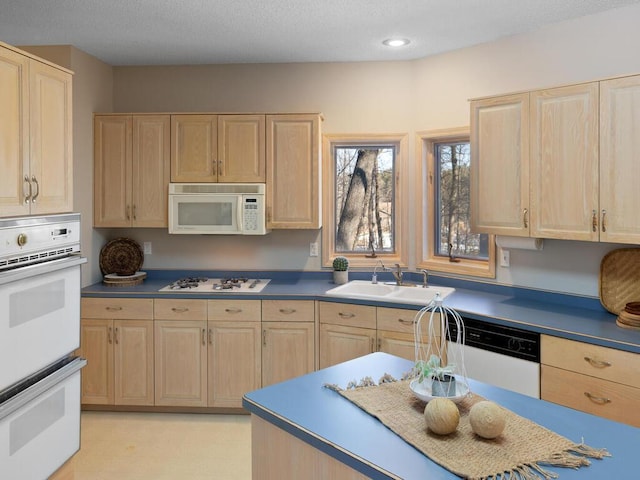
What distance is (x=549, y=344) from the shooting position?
8.79ft

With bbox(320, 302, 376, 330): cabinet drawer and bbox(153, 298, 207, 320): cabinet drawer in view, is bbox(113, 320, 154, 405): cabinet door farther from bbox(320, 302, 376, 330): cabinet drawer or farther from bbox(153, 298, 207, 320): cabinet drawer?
bbox(320, 302, 376, 330): cabinet drawer

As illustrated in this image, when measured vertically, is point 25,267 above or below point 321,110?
below

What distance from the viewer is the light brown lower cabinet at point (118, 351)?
3686 millimetres

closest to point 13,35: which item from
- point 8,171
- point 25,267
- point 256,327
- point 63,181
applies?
point 63,181

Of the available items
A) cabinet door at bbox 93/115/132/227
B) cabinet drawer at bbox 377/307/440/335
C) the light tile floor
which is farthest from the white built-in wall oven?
cabinet drawer at bbox 377/307/440/335

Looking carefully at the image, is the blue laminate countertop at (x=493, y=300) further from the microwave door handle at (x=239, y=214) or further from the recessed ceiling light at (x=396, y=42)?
the recessed ceiling light at (x=396, y=42)

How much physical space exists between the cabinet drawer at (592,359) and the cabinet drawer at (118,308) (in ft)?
8.38

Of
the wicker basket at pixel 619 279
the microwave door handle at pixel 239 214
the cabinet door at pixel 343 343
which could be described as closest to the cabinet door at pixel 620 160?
the wicker basket at pixel 619 279

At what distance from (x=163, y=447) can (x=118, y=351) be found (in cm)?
79

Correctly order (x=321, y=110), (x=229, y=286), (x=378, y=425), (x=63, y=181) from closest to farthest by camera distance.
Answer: (x=378, y=425)
(x=63, y=181)
(x=229, y=286)
(x=321, y=110)

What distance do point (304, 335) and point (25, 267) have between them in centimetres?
190

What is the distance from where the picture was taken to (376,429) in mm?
1472

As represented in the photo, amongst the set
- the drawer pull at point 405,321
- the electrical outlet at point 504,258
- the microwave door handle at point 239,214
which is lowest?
the drawer pull at point 405,321

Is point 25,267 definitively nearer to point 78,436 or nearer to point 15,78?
point 15,78
